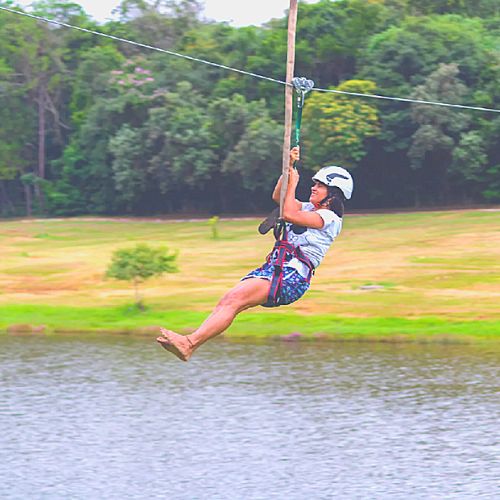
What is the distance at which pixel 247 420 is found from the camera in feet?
91.6

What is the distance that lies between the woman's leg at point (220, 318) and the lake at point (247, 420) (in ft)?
41.5

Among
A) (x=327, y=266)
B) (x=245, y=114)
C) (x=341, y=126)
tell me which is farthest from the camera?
(x=245, y=114)

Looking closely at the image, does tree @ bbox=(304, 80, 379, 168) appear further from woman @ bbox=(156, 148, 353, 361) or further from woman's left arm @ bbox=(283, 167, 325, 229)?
woman's left arm @ bbox=(283, 167, 325, 229)

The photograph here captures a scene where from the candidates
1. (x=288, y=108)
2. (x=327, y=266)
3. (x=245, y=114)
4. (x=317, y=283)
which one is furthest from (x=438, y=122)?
(x=288, y=108)

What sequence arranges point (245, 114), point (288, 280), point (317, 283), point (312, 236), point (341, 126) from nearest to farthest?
point (288, 280) < point (312, 236) < point (317, 283) < point (341, 126) < point (245, 114)

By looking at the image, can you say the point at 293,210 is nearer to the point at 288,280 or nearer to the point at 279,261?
the point at 279,261

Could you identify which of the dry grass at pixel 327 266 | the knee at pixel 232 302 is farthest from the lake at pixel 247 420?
the knee at pixel 232 302

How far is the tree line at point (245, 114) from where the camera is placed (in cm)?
6062

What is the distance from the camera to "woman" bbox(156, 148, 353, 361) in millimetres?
9312

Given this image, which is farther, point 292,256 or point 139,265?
point 139,265

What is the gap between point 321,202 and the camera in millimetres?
9961

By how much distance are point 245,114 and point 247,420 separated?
37.0m

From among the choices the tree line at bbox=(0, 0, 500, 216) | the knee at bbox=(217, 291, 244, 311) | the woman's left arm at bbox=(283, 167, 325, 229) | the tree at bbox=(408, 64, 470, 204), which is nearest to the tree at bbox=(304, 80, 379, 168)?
the tree line at bbox=(0, 0, 500, 216)

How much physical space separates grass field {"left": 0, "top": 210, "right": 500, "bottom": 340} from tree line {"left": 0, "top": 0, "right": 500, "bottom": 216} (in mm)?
3787
